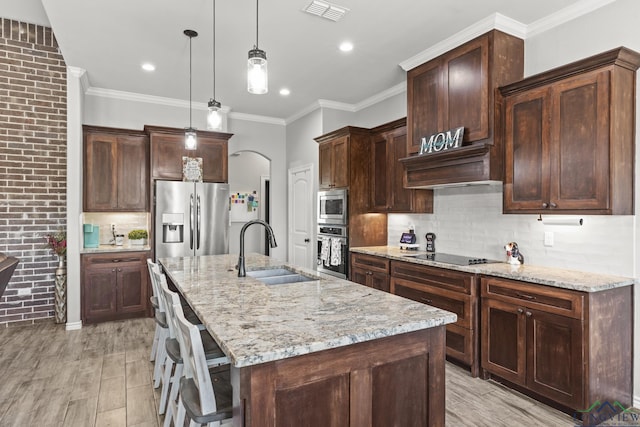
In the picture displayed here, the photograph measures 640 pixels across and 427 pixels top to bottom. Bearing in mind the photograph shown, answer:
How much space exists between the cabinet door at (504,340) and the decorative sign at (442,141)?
137 centimetres

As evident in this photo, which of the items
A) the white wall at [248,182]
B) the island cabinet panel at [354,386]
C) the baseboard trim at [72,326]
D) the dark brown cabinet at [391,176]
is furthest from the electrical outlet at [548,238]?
the white wall at [248,182]

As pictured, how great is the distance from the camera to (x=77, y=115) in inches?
172

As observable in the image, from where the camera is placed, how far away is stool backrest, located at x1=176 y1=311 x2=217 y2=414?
1.41 metres

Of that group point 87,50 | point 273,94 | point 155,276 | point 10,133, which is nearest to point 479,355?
point 155,276

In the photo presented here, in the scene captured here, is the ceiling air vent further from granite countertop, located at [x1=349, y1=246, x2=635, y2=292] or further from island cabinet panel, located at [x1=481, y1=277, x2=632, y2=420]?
island cabinet panel, located at [x1=481, y1=277, x2=632, y2=420]

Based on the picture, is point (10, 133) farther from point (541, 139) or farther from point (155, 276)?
point (541, 139)

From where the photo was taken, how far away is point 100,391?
288 centimetres

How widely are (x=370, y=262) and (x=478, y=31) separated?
98.2 inches

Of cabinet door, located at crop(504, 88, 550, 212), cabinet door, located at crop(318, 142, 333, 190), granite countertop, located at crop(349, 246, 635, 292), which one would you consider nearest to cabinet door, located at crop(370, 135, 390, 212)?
cabinet door, located at crop(318, 142, 333, 190)

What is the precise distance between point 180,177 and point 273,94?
5.59 feet

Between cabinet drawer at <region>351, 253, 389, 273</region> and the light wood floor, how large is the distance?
1.16m

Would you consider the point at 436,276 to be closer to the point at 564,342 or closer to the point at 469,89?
the point at 564,342

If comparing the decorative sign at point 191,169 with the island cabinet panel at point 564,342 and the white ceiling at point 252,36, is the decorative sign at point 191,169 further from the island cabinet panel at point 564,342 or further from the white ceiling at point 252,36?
the island cabinet panel at point 564,342

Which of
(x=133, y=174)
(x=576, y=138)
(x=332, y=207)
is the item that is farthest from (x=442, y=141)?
(x=133, y=174)
